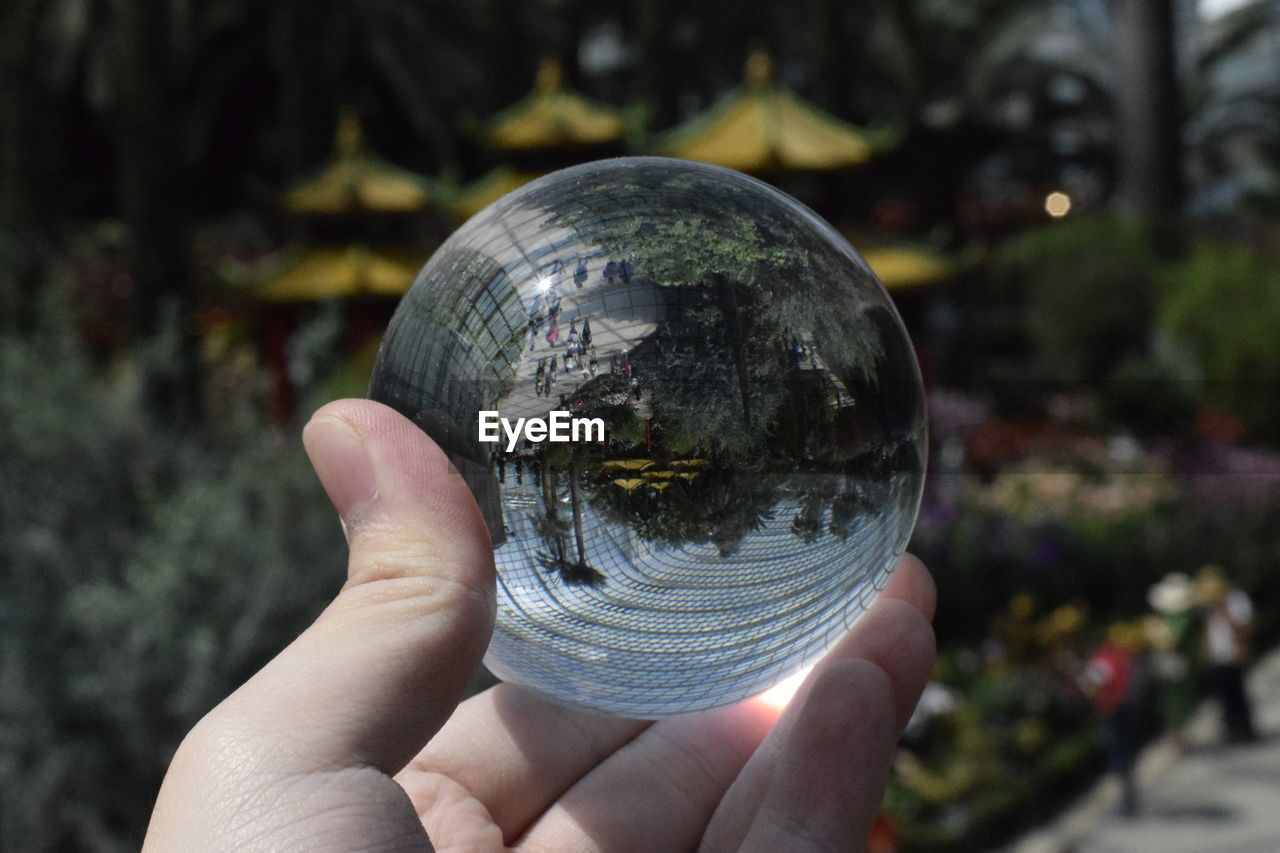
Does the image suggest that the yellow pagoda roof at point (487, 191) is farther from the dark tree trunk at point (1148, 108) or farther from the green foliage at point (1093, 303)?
the dark tree trunk at point (1148, 108)

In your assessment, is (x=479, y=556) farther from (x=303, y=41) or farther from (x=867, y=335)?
(x=303, y=41)

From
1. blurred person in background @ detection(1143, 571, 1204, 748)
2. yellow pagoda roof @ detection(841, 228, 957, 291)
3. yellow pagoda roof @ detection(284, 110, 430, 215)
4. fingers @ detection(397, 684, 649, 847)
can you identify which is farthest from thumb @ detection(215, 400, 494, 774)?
yellow pagoda roof @ detection(284, 110, 430, 215)

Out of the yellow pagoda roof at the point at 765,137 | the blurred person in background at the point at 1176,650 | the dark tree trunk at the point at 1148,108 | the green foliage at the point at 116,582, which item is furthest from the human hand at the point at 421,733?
the dark tree trunk at the point at 1148,108

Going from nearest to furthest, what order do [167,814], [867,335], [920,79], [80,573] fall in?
[167,814] → [867,335] → [80,573] → [920,79]

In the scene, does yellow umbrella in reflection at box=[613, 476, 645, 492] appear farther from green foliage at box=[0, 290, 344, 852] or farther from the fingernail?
green foliage at box=[0, 290, 344, 852]

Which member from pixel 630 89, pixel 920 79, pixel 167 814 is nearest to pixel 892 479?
pixel 167 814
